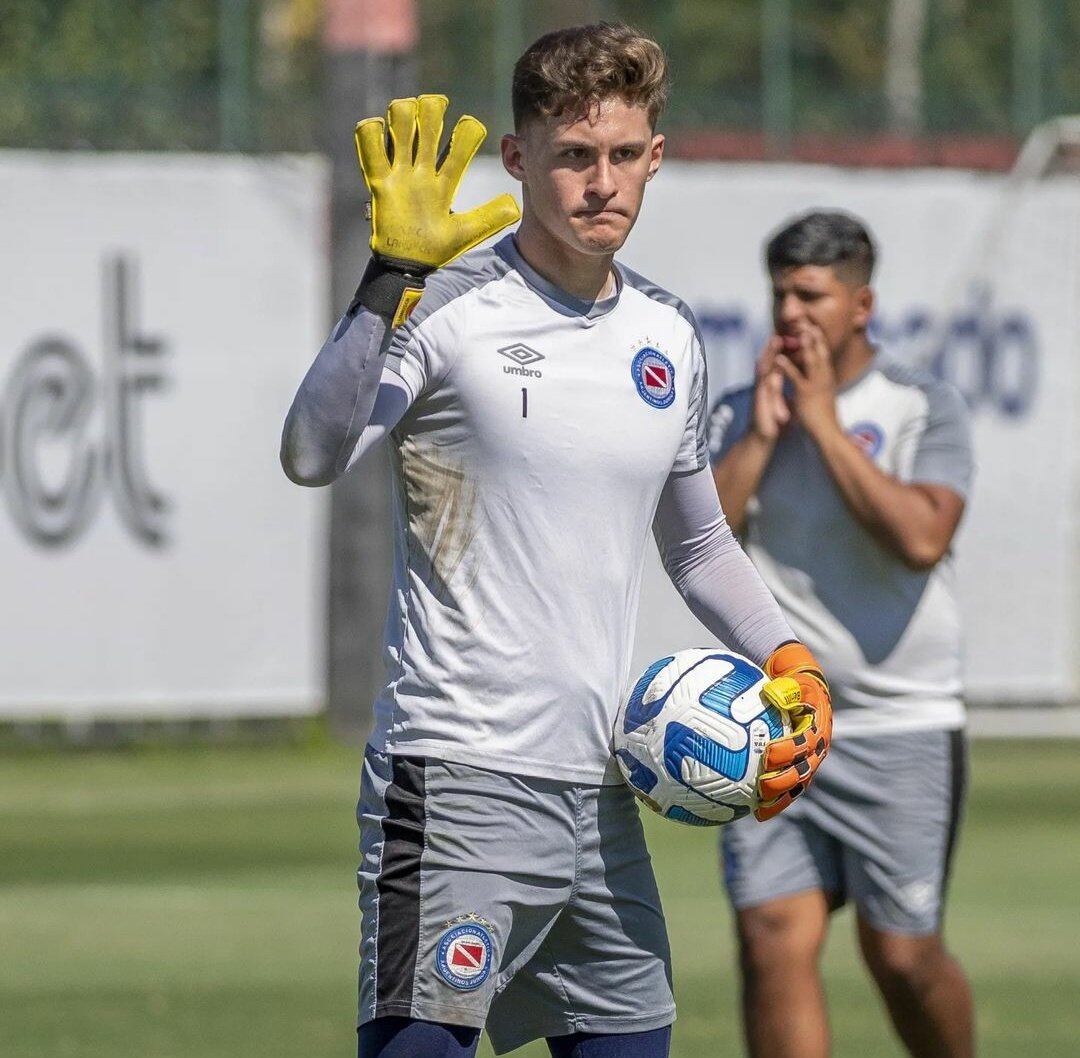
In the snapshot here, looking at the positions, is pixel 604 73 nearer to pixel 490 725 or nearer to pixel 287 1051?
pixel 490 725

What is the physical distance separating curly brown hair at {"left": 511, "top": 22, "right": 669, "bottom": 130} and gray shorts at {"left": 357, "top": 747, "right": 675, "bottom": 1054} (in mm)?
1195

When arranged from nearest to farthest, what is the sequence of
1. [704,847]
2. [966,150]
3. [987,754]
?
[704,847], [987,754], [966,150]

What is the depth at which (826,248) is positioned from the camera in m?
6.68

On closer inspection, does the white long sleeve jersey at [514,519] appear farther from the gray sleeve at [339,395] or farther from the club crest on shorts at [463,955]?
the club crest on shorts at [463,955]

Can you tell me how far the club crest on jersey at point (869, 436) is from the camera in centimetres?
678

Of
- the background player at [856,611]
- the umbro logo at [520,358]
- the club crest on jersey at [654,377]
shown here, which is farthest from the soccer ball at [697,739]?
the background player at [856,611]

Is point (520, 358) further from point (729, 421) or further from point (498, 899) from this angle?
point (729, 421)

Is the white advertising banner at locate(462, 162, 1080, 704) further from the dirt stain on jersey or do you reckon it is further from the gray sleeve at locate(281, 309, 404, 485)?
the gray sleeve at locate(281, 309, 404, 485)

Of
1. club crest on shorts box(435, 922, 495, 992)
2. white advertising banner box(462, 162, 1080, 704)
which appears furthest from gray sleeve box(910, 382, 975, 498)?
white advertising banner box(462, 162, 1080, 704)

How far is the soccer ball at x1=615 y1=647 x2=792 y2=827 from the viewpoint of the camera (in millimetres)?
4664

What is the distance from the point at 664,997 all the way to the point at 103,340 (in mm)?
9895

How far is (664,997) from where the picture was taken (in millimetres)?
4750

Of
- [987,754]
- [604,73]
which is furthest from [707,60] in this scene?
[604,73]

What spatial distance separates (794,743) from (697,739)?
Result: 18cm
